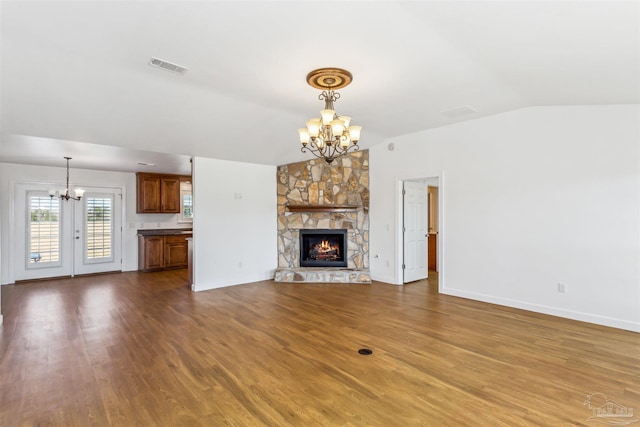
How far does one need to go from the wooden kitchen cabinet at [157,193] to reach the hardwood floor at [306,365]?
3.57 meters

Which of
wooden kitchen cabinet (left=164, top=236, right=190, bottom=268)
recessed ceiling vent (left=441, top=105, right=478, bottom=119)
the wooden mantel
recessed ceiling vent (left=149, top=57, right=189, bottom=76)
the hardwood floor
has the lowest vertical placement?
the hardwood floor

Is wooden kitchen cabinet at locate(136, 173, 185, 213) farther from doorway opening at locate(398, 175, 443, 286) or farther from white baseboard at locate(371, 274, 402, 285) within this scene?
doorway opening at locate(398, 175, 443, 286)


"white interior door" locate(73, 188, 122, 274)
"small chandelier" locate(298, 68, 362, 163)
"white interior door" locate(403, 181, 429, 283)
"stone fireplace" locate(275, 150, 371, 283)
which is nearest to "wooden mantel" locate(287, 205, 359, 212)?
"stone fireplace" locate(275, 150, 371, 283)

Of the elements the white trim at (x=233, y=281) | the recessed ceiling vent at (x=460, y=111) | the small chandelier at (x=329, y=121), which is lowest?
the white trim at (x=233, y=281)

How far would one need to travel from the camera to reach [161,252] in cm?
814

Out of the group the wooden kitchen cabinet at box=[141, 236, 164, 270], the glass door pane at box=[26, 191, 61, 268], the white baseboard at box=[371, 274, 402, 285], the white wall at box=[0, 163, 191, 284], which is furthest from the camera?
the wooden kitchen cabinet at box=[141, 236, 164, 270]

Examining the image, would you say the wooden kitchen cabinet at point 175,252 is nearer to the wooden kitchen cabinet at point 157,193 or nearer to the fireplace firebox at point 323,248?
the wooden kitchen cabinet at point 157,193

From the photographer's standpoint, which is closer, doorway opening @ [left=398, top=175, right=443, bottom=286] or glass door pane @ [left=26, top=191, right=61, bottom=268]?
doorway opening @ [left=398, top=175, right=443, bottom=286]

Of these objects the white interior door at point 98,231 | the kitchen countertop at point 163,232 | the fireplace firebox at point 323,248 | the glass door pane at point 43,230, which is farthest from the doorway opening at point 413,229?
the glass door pane at point 43,230

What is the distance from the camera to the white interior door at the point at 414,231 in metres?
6.25

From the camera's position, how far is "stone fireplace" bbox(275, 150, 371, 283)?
6570 millimetres

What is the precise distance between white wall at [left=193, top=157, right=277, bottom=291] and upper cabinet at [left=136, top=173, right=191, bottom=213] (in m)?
3.04

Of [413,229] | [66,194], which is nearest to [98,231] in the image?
[66,194]

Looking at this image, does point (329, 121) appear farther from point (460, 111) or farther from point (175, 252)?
point (175, 252)
